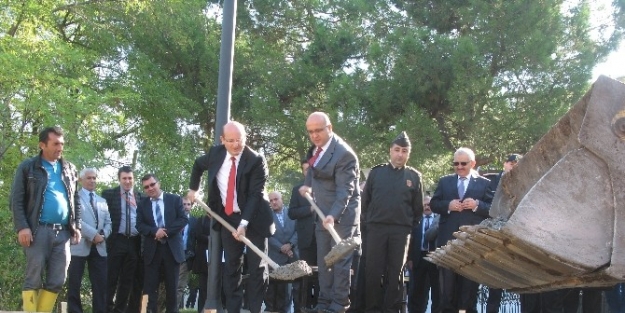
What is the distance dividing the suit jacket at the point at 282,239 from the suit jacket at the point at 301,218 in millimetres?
944

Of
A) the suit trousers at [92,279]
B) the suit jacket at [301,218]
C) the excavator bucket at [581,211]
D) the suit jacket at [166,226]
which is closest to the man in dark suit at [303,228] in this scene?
the suit jacket at [301,218]

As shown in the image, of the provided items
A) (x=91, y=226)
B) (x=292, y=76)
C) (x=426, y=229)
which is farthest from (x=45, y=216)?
(x=292, y=76)

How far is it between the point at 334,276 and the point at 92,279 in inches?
155

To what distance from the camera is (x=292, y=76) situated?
25.4 meters

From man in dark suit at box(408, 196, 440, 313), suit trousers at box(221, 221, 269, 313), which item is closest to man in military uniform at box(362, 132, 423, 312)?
suit trousers at box(221, 221, 269, 313)

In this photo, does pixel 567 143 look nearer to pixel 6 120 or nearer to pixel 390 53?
pixel 6 120

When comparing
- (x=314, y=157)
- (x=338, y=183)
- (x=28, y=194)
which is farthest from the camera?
(x=314, y=157)

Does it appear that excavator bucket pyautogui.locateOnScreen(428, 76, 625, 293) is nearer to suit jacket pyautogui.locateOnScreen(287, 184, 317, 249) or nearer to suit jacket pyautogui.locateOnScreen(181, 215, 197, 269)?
suit jacket pyautogui.locateOnScreen(287, 184, 317, 249)

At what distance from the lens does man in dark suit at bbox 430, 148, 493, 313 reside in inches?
437

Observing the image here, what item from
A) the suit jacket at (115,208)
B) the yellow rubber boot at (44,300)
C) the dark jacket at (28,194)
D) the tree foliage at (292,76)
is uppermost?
the tree foliage at (292,76)

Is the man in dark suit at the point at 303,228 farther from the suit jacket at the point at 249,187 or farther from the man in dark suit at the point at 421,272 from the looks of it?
the suit jacket at the point at 249,187

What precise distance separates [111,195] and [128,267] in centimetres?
98

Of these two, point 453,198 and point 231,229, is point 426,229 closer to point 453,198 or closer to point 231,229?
point 453,198

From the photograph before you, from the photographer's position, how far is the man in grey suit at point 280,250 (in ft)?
48.6
